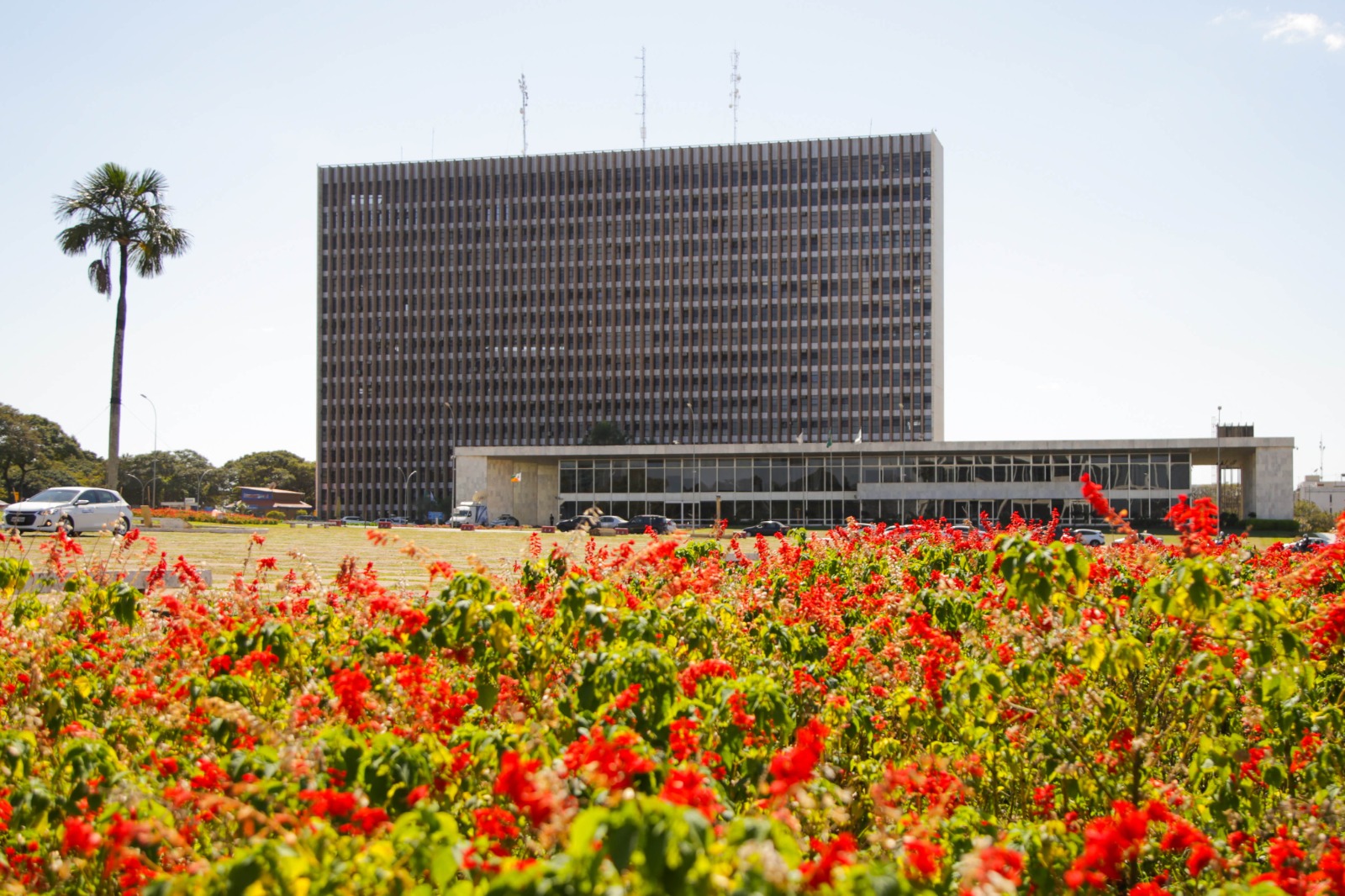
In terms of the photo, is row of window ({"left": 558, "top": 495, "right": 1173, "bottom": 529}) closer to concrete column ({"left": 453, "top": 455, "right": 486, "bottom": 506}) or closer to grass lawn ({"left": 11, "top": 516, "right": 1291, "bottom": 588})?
concrete column ({"left": 453, "top": 455, "right": 486, "bottom": 506})

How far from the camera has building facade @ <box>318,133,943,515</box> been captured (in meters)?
114

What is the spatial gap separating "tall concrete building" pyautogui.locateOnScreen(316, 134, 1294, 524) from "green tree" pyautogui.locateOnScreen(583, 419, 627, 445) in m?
0.37

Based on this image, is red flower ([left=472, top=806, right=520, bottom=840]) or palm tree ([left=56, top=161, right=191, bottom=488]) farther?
palm tree ([left=56, top=161, right=191, bottom=488])

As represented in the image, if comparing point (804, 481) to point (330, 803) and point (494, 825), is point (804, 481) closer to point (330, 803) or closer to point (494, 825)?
point (494, 825)

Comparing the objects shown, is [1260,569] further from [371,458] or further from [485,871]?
[371,458]

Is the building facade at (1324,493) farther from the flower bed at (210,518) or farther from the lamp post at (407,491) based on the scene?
the flower bed at (210,518)

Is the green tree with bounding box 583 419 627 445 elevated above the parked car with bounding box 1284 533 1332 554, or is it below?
above

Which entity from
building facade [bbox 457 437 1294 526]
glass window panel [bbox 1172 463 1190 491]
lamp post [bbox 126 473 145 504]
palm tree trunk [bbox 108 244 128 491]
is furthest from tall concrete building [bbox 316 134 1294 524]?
palm tree trunk [bbox 108 244 128 491]

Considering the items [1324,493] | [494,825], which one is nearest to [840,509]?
[494,825]

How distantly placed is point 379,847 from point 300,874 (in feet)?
0.81

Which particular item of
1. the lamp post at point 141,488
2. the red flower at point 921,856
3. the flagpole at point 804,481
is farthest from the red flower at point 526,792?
the lamp post at point 141,488

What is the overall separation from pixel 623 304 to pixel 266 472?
60592 mm

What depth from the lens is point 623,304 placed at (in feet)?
394

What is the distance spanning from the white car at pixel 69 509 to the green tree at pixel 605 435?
81.2m
